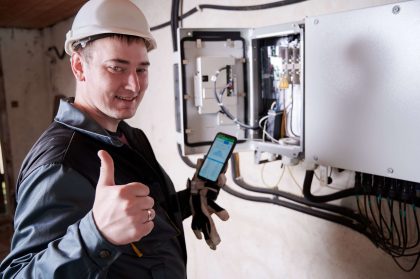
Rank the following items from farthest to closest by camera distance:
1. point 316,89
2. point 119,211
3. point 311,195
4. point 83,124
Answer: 1. point 311,195
2. point 316,89
3. point 83,124
4. point 119,211

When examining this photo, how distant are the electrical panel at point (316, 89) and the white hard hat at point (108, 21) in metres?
0.31

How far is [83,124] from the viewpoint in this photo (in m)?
0.74

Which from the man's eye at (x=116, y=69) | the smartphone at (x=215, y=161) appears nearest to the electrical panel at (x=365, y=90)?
the smartphone at (x=215, y=161)

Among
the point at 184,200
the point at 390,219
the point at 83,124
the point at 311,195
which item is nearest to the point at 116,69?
the point at 83,124

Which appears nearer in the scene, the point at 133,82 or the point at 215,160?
the point at 133,82

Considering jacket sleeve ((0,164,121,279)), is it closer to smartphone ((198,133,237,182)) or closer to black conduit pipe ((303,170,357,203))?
smartphone ((198,133,237,182))

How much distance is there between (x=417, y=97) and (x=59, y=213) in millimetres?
740

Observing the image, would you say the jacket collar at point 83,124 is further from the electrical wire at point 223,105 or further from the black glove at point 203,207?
the electrical wire at point 223,105

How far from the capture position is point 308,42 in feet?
2.99

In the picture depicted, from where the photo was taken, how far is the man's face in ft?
2.48

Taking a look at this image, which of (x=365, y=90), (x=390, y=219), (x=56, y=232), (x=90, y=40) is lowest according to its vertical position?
(x=390, y=219)

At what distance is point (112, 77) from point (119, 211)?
356 mm

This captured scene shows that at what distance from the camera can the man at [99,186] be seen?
52 cm

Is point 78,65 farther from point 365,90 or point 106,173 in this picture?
point 365,90
